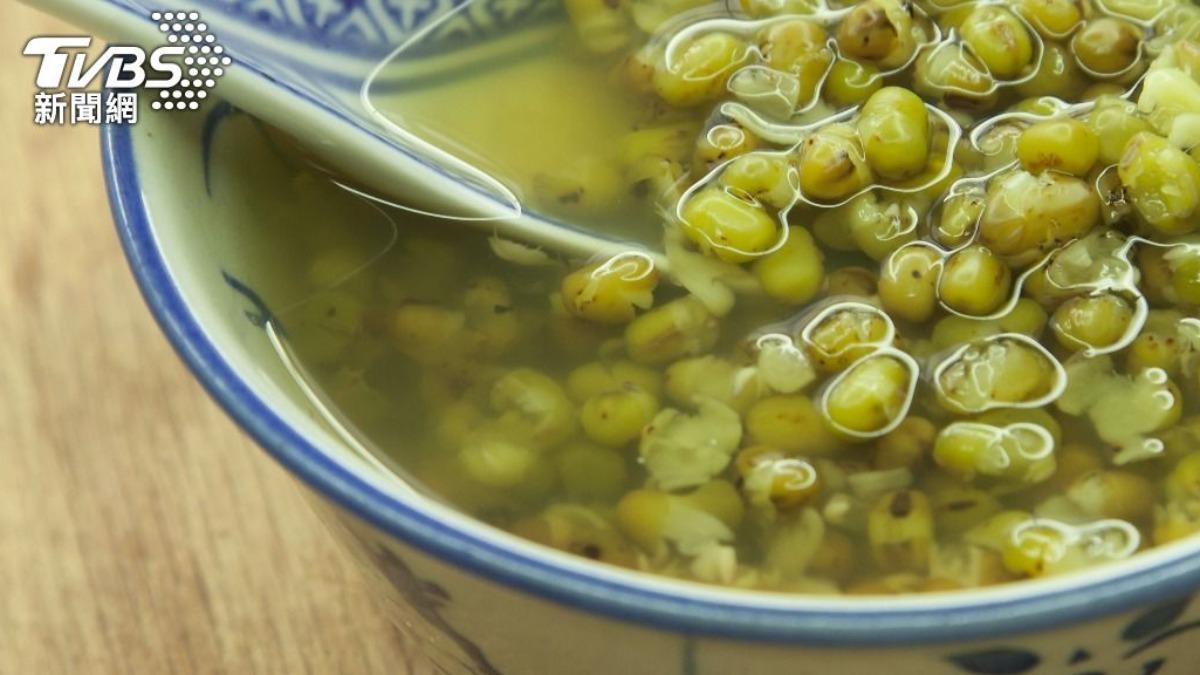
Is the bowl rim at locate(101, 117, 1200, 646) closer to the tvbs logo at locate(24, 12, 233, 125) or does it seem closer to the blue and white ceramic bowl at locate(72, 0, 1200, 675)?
the blue and white ceramic bowl at locate(72, 0, 1200, 675)

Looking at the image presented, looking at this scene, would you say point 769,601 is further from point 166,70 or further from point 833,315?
point 166,70

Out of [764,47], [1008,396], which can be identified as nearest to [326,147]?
[764,47]

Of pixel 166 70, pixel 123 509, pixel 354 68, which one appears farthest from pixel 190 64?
pixel 123 509

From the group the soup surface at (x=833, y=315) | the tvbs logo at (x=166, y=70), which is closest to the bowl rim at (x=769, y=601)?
the soup surface at (x=833, y=315)

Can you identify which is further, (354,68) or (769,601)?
(354,68)

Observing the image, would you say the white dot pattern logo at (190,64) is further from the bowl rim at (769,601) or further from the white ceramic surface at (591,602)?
the bowl rim at (769,601)
